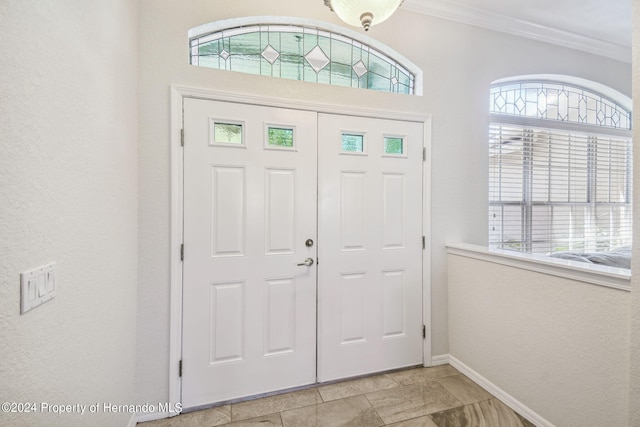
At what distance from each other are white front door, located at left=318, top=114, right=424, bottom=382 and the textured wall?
17.2 inches

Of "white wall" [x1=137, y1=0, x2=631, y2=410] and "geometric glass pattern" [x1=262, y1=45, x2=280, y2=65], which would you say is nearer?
"white wall" [x1=137, y1=0, x2=631, y2=410]

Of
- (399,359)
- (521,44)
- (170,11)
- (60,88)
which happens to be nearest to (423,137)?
(521,44)

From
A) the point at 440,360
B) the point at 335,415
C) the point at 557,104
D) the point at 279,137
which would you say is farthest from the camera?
the point at 557,104

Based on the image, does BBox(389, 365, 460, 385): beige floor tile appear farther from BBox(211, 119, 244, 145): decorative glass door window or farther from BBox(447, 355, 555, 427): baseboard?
BBox(211, 119, 244, 145): decorative glass door window

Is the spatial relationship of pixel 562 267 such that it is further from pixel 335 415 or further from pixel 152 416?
pixel 152 416

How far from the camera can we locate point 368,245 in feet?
7.18

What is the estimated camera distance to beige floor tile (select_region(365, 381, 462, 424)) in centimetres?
178

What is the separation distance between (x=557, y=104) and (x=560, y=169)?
73 centimetres

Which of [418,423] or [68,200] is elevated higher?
[68,200]

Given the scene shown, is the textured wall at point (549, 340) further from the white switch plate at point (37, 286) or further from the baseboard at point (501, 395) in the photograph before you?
the white switch plate at point (37, 286)

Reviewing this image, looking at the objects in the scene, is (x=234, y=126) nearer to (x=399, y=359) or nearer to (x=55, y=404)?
(x=55, y=404)

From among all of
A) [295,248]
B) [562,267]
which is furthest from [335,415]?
[562,267]

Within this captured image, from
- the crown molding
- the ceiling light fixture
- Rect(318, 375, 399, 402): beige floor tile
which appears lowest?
Rect(318, 375, 399, 402): beige floor tile

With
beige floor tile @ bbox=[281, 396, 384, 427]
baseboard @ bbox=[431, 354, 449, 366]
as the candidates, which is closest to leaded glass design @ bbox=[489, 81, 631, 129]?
baseboard @ bbox=[431, 354, 449, 366]
